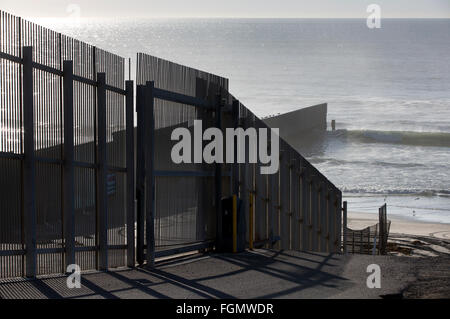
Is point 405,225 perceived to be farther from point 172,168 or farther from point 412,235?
point 172,168

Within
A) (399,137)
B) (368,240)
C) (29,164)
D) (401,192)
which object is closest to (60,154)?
(29,164)

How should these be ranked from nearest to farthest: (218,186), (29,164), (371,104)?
1. (29,164)
2. (218,186)
3. (371,104)

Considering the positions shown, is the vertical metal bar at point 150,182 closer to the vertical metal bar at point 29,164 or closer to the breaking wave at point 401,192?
the vertical metal bar at point 29,164

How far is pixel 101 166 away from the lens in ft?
36.5

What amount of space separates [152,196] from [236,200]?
1946 millimetres

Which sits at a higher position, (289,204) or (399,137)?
(399,137)

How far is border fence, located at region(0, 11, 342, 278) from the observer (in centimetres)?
945

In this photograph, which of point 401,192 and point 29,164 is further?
point 401,192

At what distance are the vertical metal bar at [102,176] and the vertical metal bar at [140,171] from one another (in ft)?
2.22

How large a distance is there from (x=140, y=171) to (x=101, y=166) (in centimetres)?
84

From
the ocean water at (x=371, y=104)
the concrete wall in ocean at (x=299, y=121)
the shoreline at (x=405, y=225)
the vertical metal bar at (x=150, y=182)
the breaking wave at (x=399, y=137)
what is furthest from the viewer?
the breaking wave at (x=399, y=137)

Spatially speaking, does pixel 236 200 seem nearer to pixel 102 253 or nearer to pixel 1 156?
pixel 102 253

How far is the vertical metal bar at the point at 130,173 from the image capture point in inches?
465

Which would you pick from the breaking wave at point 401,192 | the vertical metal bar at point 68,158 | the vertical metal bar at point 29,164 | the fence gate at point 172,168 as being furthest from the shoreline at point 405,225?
the vertical metal bar at point 29,164
